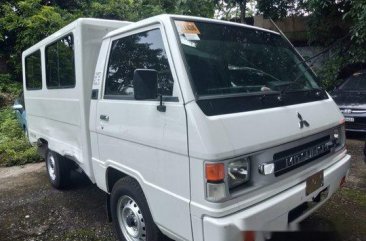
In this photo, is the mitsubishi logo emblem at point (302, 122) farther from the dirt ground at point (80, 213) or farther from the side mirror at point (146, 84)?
the side mirror at point (146, 84)

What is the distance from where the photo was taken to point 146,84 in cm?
243

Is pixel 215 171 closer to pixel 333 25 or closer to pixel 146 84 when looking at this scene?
pixel 146 84

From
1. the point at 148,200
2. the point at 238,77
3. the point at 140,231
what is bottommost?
the point at 140,231

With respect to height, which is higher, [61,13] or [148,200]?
[61,13]

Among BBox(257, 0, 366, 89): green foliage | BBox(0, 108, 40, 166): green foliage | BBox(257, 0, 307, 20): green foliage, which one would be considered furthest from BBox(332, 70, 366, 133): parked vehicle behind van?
BBox(0, 108, 40, 166): green foliage

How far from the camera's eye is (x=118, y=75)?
10.2ft

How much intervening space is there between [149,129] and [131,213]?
911 mm

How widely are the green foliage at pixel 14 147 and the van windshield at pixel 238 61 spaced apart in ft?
18.0

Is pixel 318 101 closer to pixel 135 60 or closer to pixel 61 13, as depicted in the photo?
pixel 135 60

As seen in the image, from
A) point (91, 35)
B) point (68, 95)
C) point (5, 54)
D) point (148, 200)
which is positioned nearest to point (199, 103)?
point (148, 200)

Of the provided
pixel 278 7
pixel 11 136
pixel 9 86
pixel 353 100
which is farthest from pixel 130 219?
pixel 9 86

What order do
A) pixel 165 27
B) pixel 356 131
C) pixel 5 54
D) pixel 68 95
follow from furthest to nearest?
pixel 5 54
pixel 356 131
pixel 68 95
pixel 165 27

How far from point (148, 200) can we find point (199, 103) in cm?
91

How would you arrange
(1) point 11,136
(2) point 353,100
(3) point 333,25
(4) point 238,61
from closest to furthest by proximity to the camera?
(4) point 238,61, (2) point 353,100, (1) point 11,136, (3) point 333,25
